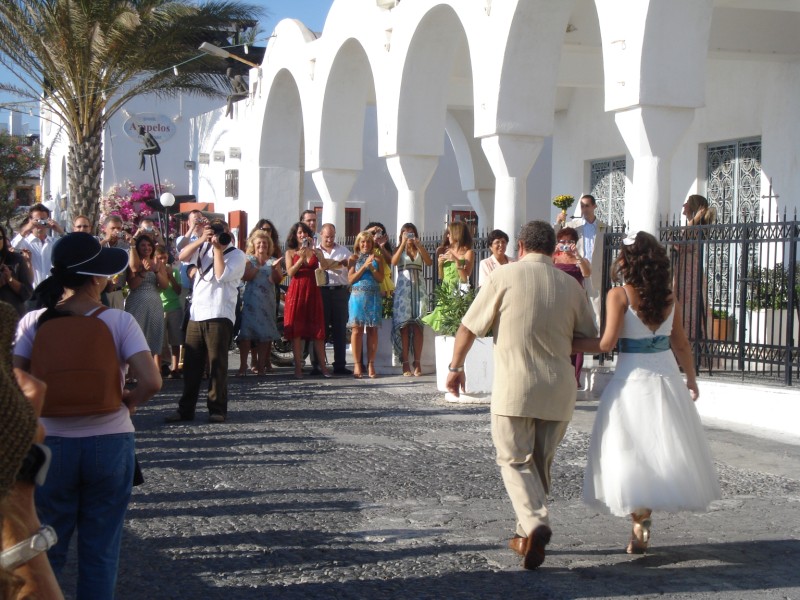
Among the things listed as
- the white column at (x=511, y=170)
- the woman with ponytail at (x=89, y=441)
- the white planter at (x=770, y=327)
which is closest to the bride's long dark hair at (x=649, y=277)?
the woman with ponytail at (x=89, y=441)

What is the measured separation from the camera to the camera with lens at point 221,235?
32.7ft

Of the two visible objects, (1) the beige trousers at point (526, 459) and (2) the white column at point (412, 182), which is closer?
(1) the beige trousers at point (526, 459)

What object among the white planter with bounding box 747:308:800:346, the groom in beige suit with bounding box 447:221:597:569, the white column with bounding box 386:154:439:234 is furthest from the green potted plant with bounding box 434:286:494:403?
the groom in beige suit with bounding box 447:221:597:569

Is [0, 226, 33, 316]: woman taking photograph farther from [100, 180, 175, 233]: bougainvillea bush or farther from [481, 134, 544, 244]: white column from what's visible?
[100, 180, 175, 233]: bougainvillea bush

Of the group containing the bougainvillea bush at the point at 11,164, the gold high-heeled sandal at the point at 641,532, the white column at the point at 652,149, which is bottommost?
the gold high-heeled sandal at the point at 641,532

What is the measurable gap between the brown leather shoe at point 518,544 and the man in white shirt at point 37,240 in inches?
334

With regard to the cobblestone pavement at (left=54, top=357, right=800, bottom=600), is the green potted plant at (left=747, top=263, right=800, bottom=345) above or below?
above

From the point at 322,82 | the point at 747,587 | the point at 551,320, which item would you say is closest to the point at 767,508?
the point at 747,587

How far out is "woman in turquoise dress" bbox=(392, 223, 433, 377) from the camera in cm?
1351

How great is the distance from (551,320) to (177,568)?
228cm

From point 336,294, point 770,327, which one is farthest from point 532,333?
point 336,294

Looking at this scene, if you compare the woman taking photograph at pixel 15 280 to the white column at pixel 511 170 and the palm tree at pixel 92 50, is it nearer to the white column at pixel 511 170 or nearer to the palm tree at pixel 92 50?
the white column at pixel 511 170

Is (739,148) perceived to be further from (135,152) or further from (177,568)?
(135,152)

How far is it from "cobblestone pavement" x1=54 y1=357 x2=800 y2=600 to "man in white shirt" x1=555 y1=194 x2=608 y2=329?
2.86 metres
